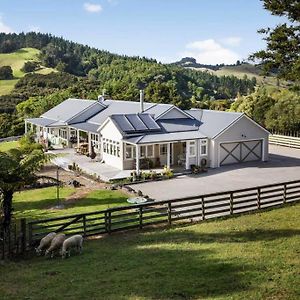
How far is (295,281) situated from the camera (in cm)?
938

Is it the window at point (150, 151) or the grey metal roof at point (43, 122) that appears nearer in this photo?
the window at point (150, 151)

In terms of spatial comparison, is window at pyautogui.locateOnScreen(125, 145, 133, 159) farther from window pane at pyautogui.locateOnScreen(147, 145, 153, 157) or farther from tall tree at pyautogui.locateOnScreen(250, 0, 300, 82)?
tall tree at pyautogui.locateOnScreen(250, 0, 300, 82)

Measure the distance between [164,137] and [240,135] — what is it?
19.5 ft

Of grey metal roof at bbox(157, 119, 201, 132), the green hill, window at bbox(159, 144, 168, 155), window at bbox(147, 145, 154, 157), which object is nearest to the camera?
window at bbox(147, 145, 154, 157)

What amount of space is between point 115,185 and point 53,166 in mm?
8720

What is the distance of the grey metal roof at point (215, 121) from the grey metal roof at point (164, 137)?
771 millimetres

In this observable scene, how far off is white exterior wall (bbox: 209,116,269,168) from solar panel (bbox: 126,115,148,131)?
16.4ft

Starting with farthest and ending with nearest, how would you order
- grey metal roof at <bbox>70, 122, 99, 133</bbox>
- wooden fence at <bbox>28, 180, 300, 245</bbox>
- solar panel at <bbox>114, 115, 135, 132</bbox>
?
grey metal roof at <bbox>70, 122, 99, 133</bbox> < solar panel at <bbox>114, 115, 135, 132</bbox> < wooden fence at <bbox>28, 180, 300, 245</bbox>

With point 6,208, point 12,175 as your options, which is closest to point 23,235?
point 6,208

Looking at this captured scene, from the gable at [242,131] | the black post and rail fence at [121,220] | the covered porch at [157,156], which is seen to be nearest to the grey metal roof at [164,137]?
the covered porch at [157,156]

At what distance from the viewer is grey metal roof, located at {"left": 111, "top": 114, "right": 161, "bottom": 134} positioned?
98.0ft

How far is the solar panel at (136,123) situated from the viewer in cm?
3012

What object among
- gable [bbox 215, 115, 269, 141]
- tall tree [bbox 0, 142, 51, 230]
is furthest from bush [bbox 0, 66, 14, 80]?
tall tree [bbox 0, 142, 51, 230]

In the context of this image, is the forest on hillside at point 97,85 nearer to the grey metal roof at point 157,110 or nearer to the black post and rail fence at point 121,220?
the grey metal roof at point 157,110
